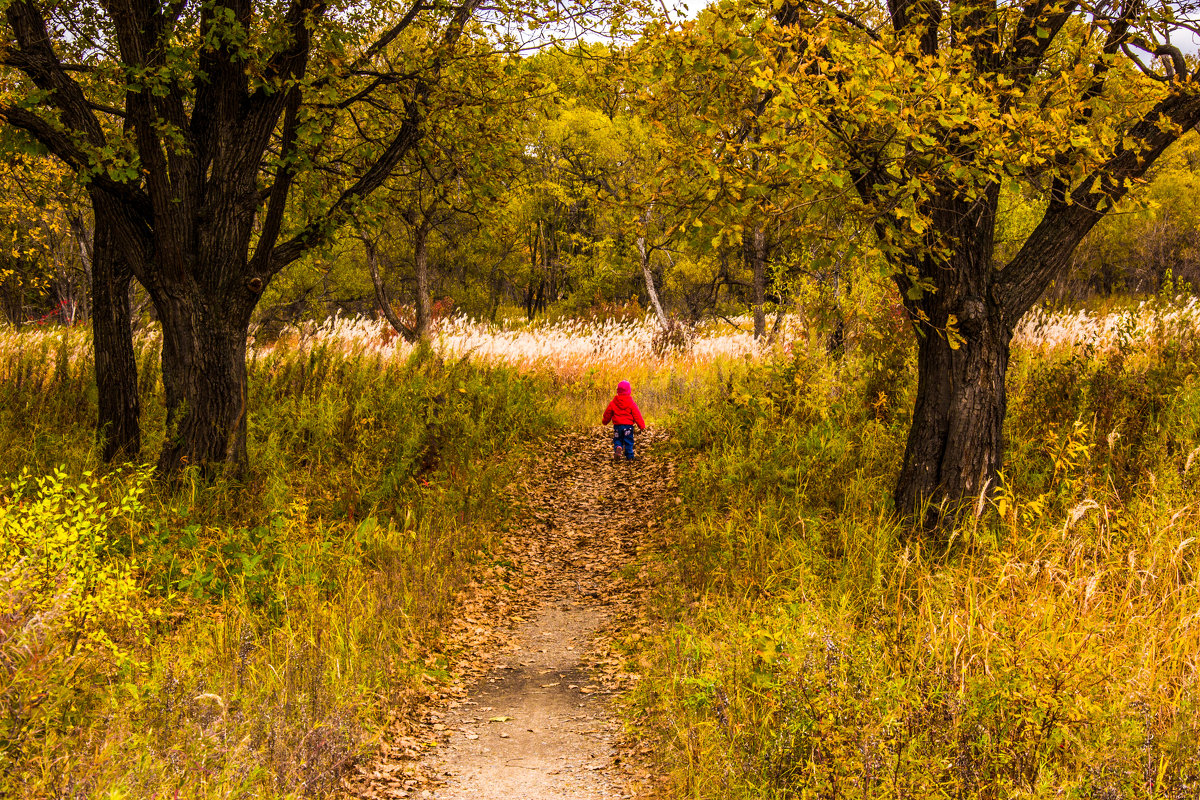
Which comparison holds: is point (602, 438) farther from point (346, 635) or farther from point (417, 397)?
point (346, 635)

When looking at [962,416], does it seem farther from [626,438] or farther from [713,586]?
[626,438]

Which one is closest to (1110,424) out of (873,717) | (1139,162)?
(1139,162)

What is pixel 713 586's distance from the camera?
562 centimetres

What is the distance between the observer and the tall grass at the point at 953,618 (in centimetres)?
310

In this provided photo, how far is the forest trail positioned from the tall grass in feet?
1.31

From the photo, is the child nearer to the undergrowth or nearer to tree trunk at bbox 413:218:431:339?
the undergrowth

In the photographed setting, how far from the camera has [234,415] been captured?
273 inches

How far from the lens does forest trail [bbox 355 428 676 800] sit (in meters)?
3.92

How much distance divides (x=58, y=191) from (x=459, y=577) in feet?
28.9

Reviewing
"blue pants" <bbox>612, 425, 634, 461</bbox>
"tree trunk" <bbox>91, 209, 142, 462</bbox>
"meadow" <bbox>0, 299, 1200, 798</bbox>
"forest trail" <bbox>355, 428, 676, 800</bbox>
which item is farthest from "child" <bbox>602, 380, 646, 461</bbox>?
"tree trunk" <bbox>91, 209, 142, 462</bbox>

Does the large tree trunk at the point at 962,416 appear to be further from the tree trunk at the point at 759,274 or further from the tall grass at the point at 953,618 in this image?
the tree trunk at the point at 759,274

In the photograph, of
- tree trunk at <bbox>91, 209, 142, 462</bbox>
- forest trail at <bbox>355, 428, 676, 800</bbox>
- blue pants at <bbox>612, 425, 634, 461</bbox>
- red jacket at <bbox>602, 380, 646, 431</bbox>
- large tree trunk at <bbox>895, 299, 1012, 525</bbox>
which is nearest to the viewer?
forest trail at <bbox>355, 428, 676, 800</bbox>

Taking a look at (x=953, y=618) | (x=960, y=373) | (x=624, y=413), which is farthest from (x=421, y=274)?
(x=953, y=618)

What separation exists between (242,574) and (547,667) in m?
2.18
